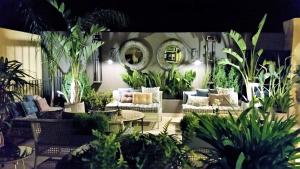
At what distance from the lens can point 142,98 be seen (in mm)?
9414

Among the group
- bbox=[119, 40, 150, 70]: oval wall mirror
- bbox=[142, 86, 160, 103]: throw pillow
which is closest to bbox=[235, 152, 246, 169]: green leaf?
bbox=[142, 86, 160, 103]: throw pillow

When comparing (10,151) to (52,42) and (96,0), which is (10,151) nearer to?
(52,42)

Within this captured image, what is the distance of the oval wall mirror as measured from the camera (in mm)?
11109

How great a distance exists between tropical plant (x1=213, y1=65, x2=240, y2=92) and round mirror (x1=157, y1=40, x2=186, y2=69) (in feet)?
4.30

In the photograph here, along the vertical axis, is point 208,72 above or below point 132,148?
above

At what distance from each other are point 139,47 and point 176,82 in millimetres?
1655

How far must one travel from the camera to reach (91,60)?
11.2 metres

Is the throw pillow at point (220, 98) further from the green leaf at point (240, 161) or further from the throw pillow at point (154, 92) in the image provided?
the green leaf at point (240, 161)

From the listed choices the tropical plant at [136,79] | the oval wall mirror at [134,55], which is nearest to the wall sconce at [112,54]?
the oval wall mirror at [134,55]

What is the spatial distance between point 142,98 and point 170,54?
2.27 meters

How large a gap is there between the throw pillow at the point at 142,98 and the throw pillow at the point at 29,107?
2610mm

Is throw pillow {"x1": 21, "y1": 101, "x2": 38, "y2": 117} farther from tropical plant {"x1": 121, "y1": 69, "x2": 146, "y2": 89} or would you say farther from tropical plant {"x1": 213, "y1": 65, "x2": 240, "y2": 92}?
tropical plant {"x1": 213, "y1": 65, "x2": 240, "y2": 92}

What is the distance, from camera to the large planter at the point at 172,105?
1048 centimetres

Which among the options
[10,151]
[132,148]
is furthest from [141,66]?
[132,148]
